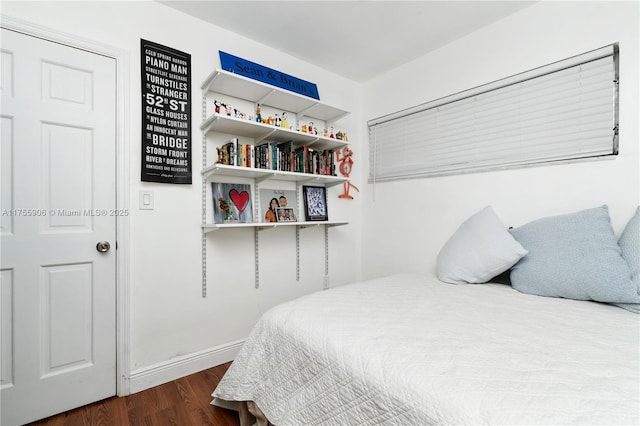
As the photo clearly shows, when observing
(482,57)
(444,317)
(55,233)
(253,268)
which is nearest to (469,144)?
(482,57)

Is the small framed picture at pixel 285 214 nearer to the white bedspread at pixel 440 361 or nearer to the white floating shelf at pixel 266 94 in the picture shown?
the white floating shelf at pixel 266 94

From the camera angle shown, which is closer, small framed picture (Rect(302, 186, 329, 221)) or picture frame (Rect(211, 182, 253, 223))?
picture frame (Rect(211, 182, 253, 223))

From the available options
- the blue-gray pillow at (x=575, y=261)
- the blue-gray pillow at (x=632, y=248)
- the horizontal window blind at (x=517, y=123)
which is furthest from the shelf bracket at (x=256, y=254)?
the blue-gray pillow at (x=632, y=248)

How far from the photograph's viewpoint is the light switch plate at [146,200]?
1792mm

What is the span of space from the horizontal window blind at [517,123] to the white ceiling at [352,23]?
452 millimetres

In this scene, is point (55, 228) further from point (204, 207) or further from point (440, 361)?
point (440, 361)

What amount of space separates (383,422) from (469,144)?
1.96 meters

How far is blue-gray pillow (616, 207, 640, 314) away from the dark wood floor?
1934mm

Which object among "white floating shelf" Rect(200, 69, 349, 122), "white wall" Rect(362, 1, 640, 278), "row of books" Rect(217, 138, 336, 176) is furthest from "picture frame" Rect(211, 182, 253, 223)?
"white wall" Rect(362, 1, 640, 278)

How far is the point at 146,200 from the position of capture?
5.92 feet

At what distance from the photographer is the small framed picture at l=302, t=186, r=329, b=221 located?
254 centimetres

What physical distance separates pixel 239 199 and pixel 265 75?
972mm

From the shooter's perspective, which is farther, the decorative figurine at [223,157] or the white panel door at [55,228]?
the decorative figurine at [223,157]

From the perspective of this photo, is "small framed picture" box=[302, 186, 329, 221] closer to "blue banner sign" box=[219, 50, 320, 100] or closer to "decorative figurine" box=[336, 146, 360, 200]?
"decorative figurine" box=[336, 146, 360, 200]
